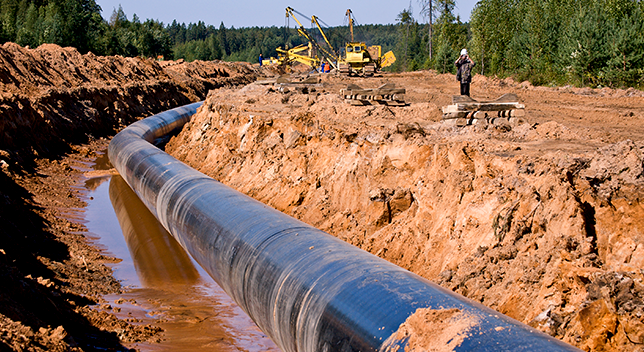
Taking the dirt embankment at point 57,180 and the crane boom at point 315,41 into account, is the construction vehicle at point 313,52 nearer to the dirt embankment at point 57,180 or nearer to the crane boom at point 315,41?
the crane boom at point 315,41

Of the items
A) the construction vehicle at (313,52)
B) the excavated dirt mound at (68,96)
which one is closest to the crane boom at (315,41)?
the construction vehicle at (313,52)

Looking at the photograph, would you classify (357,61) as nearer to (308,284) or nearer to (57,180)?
(57,180)

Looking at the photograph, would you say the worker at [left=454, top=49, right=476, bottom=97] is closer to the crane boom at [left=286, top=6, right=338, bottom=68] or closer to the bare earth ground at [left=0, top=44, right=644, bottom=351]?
the bare earth ground at [left=0, top=44, right=644, bottom=351]

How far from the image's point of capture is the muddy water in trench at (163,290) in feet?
22.2

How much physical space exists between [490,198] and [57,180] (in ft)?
44.7

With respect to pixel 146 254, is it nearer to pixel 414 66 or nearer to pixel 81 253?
pixel 81 253

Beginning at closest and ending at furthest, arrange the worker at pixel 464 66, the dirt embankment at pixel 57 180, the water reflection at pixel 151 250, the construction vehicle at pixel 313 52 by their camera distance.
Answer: the dirt embankment at pixel 57 180 < the water reflection at pixel 151 250 < the worker at pixel 464 66 < the construction vehicle at pixel 313 52

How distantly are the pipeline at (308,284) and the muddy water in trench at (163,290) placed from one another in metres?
0.86

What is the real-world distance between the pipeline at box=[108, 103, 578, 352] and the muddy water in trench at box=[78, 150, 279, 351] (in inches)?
33.9

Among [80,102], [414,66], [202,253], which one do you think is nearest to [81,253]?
[202,253]

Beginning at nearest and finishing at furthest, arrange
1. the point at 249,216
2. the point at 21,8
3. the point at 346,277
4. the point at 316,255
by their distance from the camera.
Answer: the point at 346,277 < the point at 316,255 < the point at 249,216 < the point at 21,8

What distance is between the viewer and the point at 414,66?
2103 inches

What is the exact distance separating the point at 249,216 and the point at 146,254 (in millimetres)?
4992

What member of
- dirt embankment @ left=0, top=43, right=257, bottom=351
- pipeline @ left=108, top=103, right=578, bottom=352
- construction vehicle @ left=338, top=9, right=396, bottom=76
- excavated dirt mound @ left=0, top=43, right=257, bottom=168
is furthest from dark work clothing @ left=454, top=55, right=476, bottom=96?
construction vehicle @ left=338, top=9, right=396, bottom=76
